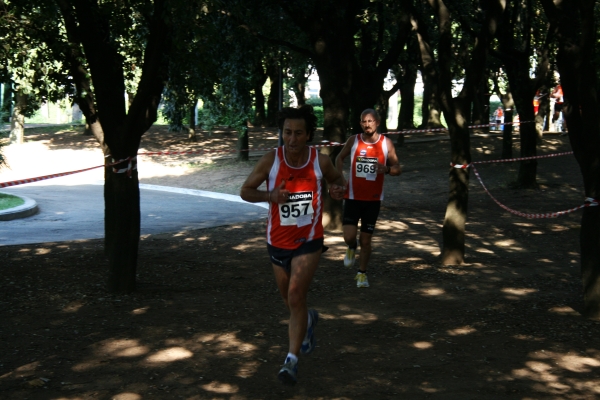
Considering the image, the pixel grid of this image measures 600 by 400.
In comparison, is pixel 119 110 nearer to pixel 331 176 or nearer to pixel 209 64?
pixel 209 64

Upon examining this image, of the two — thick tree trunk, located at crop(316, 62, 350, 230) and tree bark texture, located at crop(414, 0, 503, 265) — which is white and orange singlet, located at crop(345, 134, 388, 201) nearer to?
tree bark texture, located at crop(414, 0, 503, 265)

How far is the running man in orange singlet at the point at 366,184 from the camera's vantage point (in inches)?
346

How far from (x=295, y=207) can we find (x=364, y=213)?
3428mm

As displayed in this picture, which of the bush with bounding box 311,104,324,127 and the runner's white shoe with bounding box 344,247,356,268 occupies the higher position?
the bush with bounding box 311,104,324,127

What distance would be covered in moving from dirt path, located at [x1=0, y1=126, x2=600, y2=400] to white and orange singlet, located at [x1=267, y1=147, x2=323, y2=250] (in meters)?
0.96

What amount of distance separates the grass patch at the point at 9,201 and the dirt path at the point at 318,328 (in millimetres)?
4955

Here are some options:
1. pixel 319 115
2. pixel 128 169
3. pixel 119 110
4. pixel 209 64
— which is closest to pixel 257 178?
pixel 128 169

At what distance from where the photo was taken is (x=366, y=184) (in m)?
8.83

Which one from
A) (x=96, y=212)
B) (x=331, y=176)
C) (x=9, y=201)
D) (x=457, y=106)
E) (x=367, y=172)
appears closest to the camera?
(x=331, y=176)

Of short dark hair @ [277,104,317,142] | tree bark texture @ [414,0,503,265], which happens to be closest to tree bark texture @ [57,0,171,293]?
short dark hair @ [277,104,317,142]

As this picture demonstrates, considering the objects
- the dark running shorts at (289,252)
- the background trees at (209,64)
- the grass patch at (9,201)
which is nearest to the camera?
the dark running shorts at (289,252)

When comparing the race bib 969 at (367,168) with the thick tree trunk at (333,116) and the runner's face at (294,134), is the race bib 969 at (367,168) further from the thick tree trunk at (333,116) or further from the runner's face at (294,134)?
the thick tree trunk at (333,116)

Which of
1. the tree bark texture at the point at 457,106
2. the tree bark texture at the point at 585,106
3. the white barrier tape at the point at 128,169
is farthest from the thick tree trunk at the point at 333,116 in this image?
the tree bark texture at the point at 585,106

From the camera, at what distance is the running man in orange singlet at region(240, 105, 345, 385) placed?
554 centimetres
